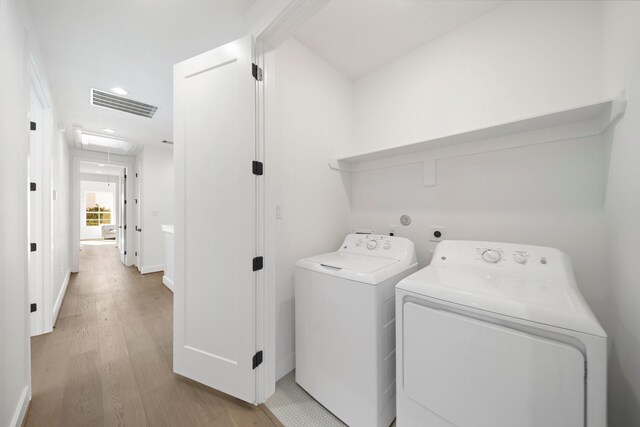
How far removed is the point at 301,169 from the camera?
184 cm

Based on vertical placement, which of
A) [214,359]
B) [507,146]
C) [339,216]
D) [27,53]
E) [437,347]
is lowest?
[214,359]

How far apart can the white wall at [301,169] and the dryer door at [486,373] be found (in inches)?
35.9

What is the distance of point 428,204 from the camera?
184 centimetres

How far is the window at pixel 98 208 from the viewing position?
10.0m

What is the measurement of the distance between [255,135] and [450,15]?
1.59 metres

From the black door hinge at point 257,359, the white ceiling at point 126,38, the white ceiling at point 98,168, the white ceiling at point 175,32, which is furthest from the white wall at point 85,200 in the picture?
the black door hinge at point 257,359

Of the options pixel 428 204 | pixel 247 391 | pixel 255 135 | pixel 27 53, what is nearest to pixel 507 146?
pixel 428 204

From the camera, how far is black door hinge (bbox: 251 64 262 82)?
54.2 inches

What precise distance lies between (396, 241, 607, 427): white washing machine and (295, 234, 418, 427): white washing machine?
0.43 feet

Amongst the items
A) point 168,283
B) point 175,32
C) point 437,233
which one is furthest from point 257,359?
point 168,283

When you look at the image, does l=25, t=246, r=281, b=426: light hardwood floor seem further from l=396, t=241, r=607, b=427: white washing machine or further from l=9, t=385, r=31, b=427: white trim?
l=396, t=241, r=607, b=427: white washing machine

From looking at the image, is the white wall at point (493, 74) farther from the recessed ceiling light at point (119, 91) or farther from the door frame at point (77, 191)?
the door frame at point (77, 191)

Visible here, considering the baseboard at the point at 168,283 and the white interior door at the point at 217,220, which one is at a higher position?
the white interior door at the point at 217,220

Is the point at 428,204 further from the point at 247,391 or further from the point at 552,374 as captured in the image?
the point at 247,391
